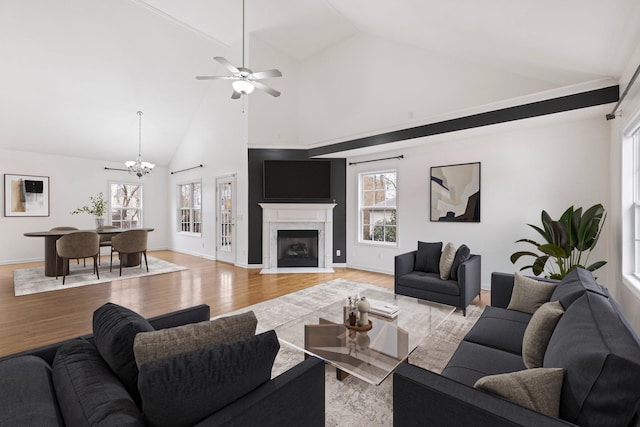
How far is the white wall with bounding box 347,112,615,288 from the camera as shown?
3.87 meters

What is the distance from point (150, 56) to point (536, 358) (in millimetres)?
7578

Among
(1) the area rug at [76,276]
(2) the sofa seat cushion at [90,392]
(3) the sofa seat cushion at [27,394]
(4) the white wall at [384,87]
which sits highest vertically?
(4) the white wall at [384,87]

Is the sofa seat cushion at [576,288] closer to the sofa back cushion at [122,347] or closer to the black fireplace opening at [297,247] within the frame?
the sofa back cushion at [122,347]

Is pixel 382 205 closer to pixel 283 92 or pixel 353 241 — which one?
pixel 353 241

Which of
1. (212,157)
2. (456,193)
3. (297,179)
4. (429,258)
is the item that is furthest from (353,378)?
(212,157)

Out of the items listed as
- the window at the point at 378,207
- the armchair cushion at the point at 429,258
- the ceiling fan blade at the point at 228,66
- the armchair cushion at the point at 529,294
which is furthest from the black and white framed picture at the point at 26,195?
the armchair cushion at the point at 529,294

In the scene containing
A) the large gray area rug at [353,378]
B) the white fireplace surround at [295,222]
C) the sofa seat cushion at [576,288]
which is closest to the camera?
the sofa seat cushion at [576,288]

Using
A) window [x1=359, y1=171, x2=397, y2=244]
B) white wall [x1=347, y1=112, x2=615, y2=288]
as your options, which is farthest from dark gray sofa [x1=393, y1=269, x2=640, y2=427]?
window [x1=359, y1=171, x2=397, y2=244]

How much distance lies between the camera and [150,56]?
5.93m

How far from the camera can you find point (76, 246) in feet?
16.9

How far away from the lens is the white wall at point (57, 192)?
6836 millimetres

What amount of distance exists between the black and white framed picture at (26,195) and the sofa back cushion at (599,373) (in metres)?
10.0

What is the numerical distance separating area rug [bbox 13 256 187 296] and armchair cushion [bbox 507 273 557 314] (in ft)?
19.7

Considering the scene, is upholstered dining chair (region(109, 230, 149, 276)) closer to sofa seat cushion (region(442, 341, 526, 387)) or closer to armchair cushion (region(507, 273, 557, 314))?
sofa seat cushion (region(442, 341, 526, 387))
